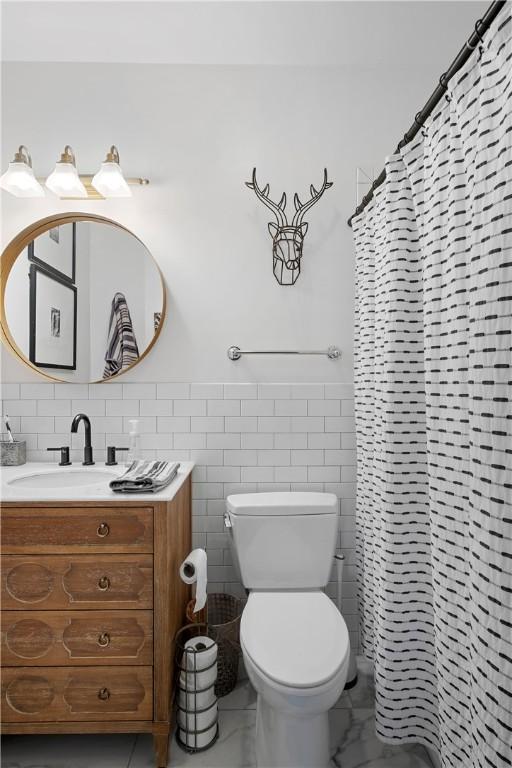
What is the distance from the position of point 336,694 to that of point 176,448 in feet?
3.63

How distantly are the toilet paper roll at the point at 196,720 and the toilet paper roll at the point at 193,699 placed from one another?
0.06ft

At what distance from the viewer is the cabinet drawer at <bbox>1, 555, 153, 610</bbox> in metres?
1.48

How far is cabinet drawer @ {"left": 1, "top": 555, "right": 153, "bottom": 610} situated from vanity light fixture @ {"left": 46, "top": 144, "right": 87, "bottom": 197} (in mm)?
1412

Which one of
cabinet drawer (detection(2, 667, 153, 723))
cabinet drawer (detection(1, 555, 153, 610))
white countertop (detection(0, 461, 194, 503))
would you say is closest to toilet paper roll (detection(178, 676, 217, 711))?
cabinet drawer (detection(2, 667, 153, 723))

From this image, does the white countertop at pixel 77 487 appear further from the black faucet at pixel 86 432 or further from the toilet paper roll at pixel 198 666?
the toilet paper roll at pixel 198 666

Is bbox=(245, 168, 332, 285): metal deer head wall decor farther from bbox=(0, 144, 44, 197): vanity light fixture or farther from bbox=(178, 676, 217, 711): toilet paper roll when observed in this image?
bbox=(178, 676, 217, 711): toilet paper roll

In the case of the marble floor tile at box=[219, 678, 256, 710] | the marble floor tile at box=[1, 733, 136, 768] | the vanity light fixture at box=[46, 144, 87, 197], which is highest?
the vanity light fixture at box=[46, 144, 87, 197]

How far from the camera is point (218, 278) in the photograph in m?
2.07

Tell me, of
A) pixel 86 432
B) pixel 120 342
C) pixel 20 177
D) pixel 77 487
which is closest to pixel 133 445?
pixel 86 432

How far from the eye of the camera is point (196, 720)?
1.58 m

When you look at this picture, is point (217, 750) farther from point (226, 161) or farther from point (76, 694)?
point (226, 161)

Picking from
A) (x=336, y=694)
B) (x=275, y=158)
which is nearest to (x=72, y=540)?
(x=336, y=694)

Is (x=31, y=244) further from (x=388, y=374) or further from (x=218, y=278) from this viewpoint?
(x=388, y=374)

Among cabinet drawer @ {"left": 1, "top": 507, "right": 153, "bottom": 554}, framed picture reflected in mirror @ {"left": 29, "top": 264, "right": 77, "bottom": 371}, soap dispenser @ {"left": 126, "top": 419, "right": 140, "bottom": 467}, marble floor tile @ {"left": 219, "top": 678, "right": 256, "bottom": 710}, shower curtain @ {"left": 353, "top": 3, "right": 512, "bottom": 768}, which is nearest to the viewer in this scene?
shower curtain @ {"left": 353, "top": 3, "right": 512, "bottom": 768}
